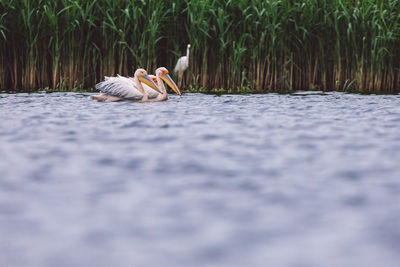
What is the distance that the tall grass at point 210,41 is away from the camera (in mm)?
8992

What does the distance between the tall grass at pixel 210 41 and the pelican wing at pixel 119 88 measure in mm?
1507

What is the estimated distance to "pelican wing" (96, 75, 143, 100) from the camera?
291 inches

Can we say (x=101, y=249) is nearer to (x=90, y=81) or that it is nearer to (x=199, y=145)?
(x=199, y=145)

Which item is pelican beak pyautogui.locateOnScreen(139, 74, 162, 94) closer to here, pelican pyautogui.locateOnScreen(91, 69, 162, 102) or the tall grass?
pelican pyautogui.locateOnScreen(91, 69, 162, 102)

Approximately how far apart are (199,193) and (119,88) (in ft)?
16.1

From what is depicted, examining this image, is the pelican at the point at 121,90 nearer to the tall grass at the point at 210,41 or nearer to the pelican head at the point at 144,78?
the pelican head at the point at 144,78

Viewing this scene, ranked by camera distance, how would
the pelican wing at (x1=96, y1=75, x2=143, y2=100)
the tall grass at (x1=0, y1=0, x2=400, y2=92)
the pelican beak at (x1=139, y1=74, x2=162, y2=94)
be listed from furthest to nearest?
the tall grass at (x1=0, y1=0, x2=400, y2=92), the pelican beak at (x1=139, y1=74, x2=162, y2=94), the pelican wing at (x1=96, y1=75, x2=143, y2=100)

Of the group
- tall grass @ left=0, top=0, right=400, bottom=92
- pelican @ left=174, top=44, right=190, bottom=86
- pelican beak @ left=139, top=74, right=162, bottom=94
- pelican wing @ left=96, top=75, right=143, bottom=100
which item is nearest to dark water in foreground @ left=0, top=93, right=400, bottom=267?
pelican wing @ left=96, top=75, right=143, bottom=100

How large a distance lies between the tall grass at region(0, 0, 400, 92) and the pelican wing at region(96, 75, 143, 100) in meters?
1.51

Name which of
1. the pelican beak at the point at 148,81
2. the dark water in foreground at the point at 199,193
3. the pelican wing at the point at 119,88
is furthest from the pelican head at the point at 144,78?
the dark water in foreground at the point at 199,193

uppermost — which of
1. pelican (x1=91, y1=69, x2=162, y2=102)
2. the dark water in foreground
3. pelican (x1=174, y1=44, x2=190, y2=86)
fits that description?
pelican (x1=174, y1=44, x2=190, y2=86)

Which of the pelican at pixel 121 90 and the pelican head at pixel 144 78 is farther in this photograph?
the pelican head at pixel 144 78

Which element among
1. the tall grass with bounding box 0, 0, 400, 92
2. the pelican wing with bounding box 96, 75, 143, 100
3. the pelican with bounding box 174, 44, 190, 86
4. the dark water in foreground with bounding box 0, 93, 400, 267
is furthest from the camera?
the tall grass with bounding box 0, 0, 400, 92

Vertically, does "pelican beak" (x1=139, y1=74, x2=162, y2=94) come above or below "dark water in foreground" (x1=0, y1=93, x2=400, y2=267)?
above
